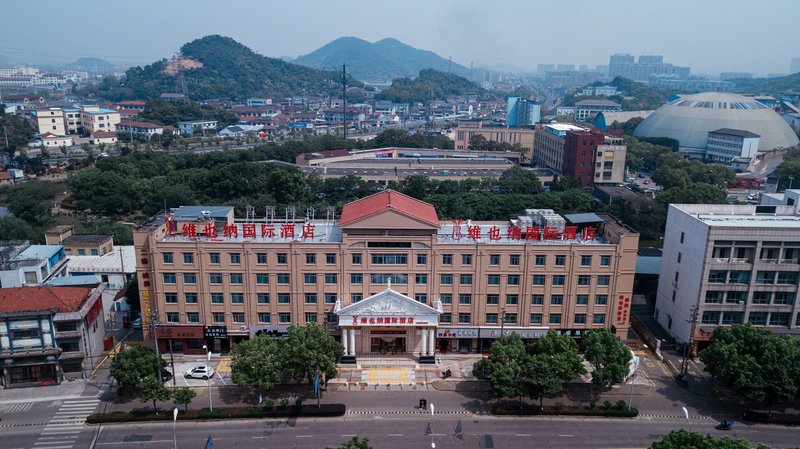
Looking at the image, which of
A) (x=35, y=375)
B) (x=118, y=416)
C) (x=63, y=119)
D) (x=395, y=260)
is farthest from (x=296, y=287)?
(x=63, y=119)

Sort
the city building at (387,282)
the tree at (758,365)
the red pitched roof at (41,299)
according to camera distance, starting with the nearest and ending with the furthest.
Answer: the tree at (758,365) → the red pitched roof at (41,299) → the city building at (387,282)

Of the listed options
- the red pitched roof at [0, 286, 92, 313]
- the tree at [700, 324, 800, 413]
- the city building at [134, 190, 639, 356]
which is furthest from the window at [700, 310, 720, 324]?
the red pitched roof at [0, 286, 92, 313]

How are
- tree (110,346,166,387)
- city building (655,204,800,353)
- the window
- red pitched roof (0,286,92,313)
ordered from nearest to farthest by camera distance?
tree (110,346,166,387)
red pitched roof (0,286,92,313)
city building (655,204,800,353)
the window

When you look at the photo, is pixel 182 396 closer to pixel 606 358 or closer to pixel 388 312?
pixel 388 312

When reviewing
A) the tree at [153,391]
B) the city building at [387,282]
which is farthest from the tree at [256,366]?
the city building at [387,282]

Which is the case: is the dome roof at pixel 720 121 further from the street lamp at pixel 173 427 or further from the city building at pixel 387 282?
the street lamp at pixel 173 427

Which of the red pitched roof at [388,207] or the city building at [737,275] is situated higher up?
the red pitched roof at [388,207]

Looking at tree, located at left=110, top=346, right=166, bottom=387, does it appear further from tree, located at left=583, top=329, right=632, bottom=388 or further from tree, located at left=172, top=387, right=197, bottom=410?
tree, located at left=583, top=329, right=632, bottom=388

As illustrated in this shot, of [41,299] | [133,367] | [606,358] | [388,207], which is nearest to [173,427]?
[133,367]
